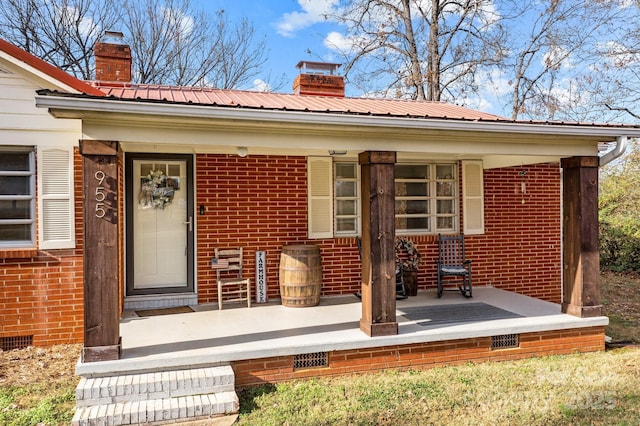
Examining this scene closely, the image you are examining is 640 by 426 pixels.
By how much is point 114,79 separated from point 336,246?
4538mm

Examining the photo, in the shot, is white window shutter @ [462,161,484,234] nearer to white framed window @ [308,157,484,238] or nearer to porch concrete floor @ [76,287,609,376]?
white framed window @ [308,157,484,238]

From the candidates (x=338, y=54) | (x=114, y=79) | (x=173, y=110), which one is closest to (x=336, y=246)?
(x=173, y=110)

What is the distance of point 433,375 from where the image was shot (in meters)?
4.95

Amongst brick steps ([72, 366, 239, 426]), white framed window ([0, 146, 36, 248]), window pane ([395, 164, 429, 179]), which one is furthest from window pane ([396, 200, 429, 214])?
white framed window ([0, 146, 36, 248])

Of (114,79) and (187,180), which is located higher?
(114,79)

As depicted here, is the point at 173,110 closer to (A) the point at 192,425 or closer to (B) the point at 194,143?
(B) the point at 194,143

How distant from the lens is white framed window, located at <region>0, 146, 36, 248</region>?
564 cm

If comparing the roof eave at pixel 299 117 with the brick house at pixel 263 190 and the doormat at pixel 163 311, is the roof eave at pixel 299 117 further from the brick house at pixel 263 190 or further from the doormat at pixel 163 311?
the doormat at pixel 163 311

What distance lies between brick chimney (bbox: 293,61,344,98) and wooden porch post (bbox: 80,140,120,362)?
16.4ft

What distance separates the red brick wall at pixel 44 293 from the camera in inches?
223

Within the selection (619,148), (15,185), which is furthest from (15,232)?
(619,148)

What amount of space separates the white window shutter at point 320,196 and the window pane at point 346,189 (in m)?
0.18

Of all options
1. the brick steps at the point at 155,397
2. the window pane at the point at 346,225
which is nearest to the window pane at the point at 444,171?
the window pane at the point at 346,225

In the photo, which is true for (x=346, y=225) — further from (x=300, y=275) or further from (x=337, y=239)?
(x=300, y=275)
